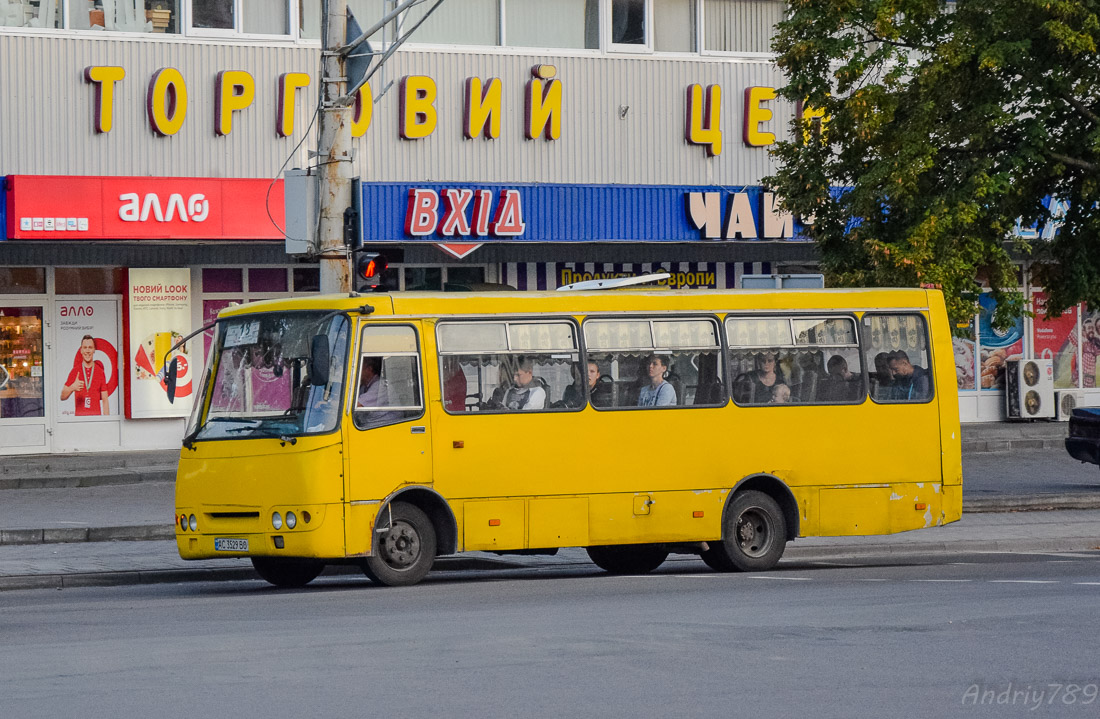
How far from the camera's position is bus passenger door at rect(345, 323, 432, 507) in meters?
13.3

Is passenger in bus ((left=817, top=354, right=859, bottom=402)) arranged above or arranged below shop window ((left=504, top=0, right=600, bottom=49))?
below

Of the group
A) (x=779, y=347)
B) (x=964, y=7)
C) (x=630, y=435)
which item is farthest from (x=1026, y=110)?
(x=630, y=435)

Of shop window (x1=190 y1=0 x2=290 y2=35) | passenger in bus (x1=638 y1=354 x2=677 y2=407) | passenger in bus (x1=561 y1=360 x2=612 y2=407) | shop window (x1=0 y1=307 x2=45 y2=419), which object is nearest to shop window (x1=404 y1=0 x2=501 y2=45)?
shop window (x1=190 y1=0 x2=290 y2=35)

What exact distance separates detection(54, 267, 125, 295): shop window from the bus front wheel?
50.6 feet

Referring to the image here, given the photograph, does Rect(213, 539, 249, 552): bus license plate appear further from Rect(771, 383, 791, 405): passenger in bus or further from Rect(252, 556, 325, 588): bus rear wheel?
Rect(771, 383, 791, 405): passenger in bus

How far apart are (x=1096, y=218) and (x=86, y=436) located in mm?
16138

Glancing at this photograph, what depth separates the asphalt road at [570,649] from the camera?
7895mm

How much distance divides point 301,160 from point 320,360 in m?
14.9

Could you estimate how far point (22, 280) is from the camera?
27.0 metres

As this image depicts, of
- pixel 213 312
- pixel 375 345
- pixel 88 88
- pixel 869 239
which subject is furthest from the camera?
pixel 213 312

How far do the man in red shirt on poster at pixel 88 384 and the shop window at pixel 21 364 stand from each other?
497 mm

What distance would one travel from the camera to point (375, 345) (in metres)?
13.6

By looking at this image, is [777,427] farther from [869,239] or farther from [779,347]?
[869,239]

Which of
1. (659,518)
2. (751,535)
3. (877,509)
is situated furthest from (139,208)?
(877,509)
